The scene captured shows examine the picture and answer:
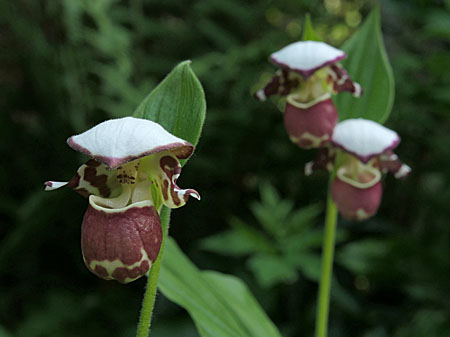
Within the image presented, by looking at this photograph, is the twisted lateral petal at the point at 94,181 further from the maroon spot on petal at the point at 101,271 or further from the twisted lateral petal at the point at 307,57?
the twisted lateral petal at the point at 307,57

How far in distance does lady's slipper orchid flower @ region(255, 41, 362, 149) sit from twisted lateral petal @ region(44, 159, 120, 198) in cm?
47

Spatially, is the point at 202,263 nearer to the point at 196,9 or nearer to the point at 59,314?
the point at 59,314

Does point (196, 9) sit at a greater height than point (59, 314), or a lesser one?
greater

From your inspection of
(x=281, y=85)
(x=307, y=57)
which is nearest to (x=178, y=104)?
(x=307, y=57)

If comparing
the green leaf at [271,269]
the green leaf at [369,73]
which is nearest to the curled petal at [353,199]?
the green leaf at [369,73]

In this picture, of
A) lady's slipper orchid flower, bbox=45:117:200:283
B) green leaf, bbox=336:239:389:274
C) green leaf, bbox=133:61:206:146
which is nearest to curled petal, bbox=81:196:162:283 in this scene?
lady's slipper orchid flower, bbox=45:117:200:283

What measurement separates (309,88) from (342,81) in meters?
0.07

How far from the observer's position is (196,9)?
80.9 inches

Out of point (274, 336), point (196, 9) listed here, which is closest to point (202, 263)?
point (274, 336)

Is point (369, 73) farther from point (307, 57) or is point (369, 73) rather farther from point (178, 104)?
point (178, 104)

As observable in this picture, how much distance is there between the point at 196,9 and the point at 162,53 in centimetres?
22

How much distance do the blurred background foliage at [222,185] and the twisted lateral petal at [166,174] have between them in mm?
770

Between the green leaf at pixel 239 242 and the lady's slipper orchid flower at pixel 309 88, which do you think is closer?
the lady's slipper orchid flower at pixel 309 88

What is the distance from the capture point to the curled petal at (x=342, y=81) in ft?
3.80
